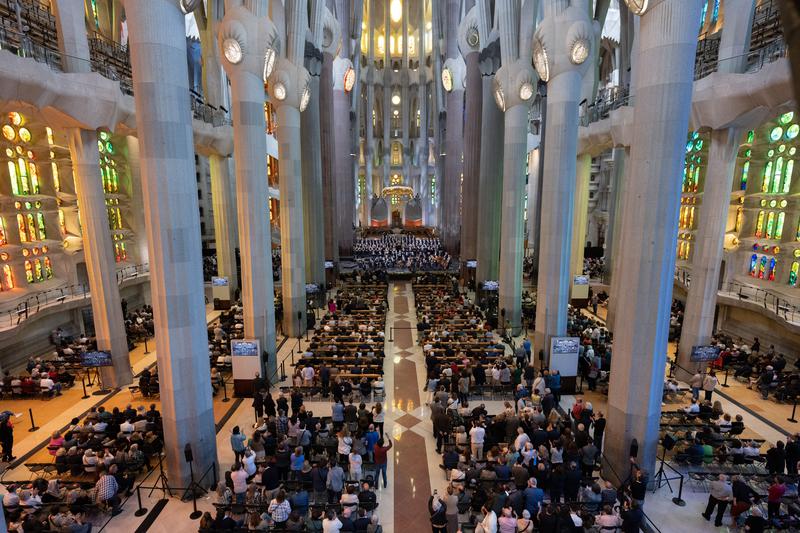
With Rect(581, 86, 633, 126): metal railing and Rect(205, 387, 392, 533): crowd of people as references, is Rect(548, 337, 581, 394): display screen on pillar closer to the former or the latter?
Rect(205, 387, 392, 533): crowd of people

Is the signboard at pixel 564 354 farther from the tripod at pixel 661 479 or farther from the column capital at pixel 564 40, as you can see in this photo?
the column capital at pixel 564 40

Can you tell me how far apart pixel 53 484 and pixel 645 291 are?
11887 millimetres

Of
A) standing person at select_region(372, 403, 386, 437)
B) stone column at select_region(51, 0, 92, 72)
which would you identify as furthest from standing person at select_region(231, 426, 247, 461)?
stone column at select_region(51, 0, 92, 72)

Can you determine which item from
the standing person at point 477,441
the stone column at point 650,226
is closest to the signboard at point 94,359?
the standing person at point 477,441

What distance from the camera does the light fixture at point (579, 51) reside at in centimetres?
1395

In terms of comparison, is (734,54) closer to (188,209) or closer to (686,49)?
(686,49)

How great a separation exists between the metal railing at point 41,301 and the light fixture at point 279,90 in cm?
1206

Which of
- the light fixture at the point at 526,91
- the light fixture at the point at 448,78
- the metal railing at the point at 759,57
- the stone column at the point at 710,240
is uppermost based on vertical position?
the light fixture at the point at 448,78

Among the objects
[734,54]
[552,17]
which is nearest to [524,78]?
[552,17]

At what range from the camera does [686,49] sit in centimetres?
825

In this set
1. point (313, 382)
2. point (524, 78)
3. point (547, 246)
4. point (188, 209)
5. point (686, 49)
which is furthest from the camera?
point (524, 78)

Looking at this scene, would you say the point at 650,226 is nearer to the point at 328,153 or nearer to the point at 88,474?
the point at 88,474

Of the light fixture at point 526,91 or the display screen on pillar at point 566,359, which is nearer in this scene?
the display screen on pillar at point 566,359

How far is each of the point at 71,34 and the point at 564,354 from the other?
17664 mm
